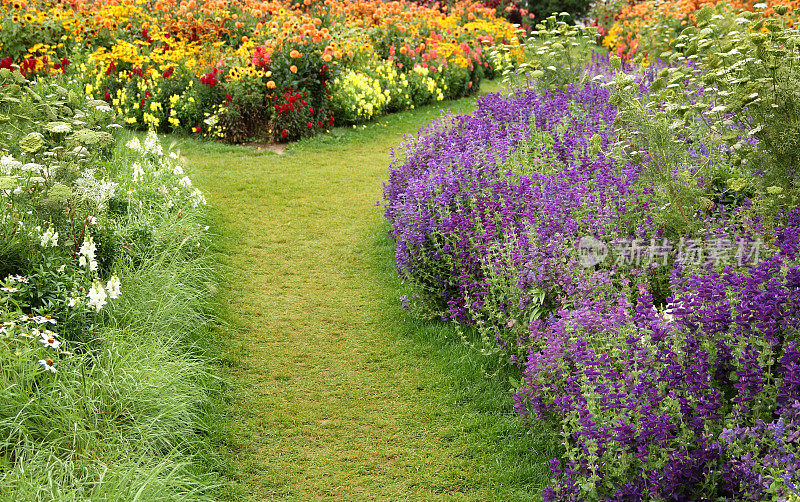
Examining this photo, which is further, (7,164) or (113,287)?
(7,164)

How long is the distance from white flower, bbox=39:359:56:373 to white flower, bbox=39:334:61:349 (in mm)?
74

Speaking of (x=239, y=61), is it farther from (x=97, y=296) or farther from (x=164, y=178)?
(x=97, y=296)

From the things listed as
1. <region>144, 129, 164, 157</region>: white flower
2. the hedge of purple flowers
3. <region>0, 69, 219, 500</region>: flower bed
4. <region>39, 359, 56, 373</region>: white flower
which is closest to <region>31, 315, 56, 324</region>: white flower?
<region>0, 69, 219, 500</region>: flower bed

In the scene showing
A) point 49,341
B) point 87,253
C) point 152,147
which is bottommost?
point 49,341

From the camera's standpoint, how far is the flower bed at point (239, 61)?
8852 millimetres

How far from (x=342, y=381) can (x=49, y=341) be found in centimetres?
167

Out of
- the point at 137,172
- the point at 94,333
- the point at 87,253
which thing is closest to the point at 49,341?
the point at 94,333

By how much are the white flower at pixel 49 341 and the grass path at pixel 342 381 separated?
1.02m

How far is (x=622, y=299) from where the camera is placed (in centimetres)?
334

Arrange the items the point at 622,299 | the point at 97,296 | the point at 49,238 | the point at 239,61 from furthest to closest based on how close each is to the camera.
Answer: the point at 239,61, the point at 49,238, the point at 97,296, the point at 622,299

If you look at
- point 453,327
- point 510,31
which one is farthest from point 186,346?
point 510,31

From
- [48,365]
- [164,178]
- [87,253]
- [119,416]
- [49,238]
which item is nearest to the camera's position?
[48,365]

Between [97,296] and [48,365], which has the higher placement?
[97,296]

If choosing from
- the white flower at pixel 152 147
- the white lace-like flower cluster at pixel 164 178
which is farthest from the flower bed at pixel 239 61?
the white lace-like flower cluster at pixel 164 178
